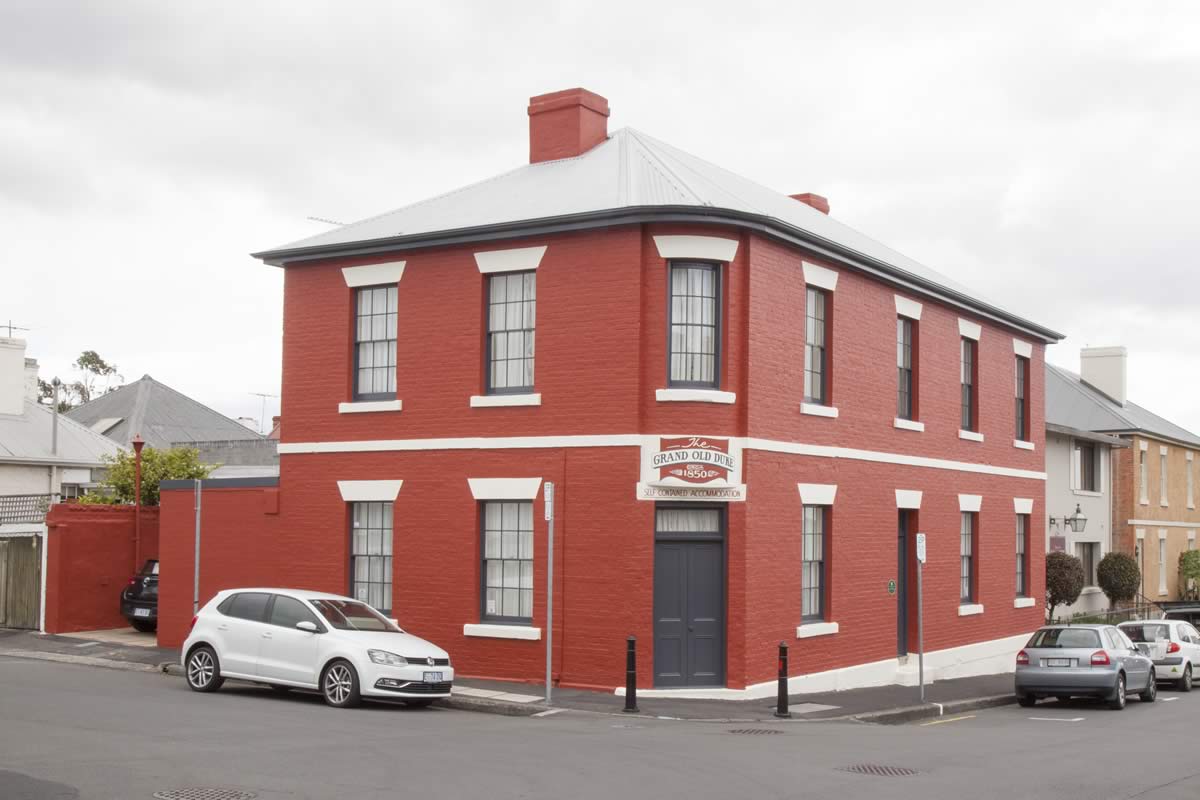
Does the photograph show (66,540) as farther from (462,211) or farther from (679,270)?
(679,270)

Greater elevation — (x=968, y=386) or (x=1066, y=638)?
(x=968, y=386)

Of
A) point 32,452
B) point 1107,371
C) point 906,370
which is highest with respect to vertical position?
point 1107,371

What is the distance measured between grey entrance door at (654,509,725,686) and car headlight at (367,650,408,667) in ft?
13.4

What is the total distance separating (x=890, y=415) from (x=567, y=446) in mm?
7175

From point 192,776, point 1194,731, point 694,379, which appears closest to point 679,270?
point 694,379

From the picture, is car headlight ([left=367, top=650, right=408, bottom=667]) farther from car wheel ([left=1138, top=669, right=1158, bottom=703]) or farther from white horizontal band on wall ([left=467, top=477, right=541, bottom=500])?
car wheel ([left=1138, top=669, right=1158, bottom=703])

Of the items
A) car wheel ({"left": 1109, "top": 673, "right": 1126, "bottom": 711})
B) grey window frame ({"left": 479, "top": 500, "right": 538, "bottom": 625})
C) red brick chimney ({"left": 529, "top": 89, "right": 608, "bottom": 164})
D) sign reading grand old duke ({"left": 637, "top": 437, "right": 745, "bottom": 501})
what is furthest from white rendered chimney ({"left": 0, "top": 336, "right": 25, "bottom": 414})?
car wheel ({"left": 1109, "top": 673, "right": 1126, "bottom": 711})

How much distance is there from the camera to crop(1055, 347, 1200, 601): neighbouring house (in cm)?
4481

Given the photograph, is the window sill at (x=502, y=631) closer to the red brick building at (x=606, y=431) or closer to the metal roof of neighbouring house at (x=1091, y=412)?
the red brick building at (x=606, y=431)

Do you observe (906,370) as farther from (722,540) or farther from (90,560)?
(90,560)

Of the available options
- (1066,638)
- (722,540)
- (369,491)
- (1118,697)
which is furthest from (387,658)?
(1118,697)

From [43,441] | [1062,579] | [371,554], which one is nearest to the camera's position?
[371,554]

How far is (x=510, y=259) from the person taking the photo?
20.6m

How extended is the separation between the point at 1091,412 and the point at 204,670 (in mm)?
36055
